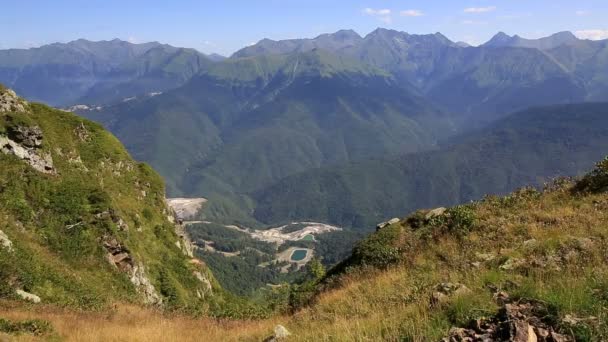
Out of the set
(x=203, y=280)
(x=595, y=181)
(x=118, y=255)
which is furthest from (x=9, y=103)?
(x=595, y=181)

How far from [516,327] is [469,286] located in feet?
11.1

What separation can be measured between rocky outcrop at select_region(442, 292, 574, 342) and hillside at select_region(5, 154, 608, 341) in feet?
0.06

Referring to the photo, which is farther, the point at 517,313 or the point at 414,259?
the point at 414,259

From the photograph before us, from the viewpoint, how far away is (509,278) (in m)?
9.67

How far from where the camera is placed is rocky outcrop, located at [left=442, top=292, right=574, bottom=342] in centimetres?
641

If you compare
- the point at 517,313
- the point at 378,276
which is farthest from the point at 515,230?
the point at 517,313

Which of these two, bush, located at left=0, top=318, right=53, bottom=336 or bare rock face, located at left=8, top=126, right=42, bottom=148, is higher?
bare rock face, located at left=8, top=126, right=42, bottom=148

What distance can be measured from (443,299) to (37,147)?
41.2 m

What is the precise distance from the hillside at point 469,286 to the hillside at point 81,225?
23.4 feet

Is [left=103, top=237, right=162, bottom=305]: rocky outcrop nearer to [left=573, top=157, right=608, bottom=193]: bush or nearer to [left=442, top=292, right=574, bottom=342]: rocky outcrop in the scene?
[left=573, top=157, right=608, bottom=193]: bush

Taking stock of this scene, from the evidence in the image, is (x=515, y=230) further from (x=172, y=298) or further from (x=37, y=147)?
(x=37, y=147)

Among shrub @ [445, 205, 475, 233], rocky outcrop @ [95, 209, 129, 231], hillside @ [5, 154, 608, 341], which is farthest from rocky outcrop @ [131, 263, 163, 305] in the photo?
shrub @ [445, 205, 475, 233]

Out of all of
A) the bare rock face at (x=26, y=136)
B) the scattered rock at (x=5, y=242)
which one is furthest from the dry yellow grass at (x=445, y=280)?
the bare rock face at (x=26, y=136)

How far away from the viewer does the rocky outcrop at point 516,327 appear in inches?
252
